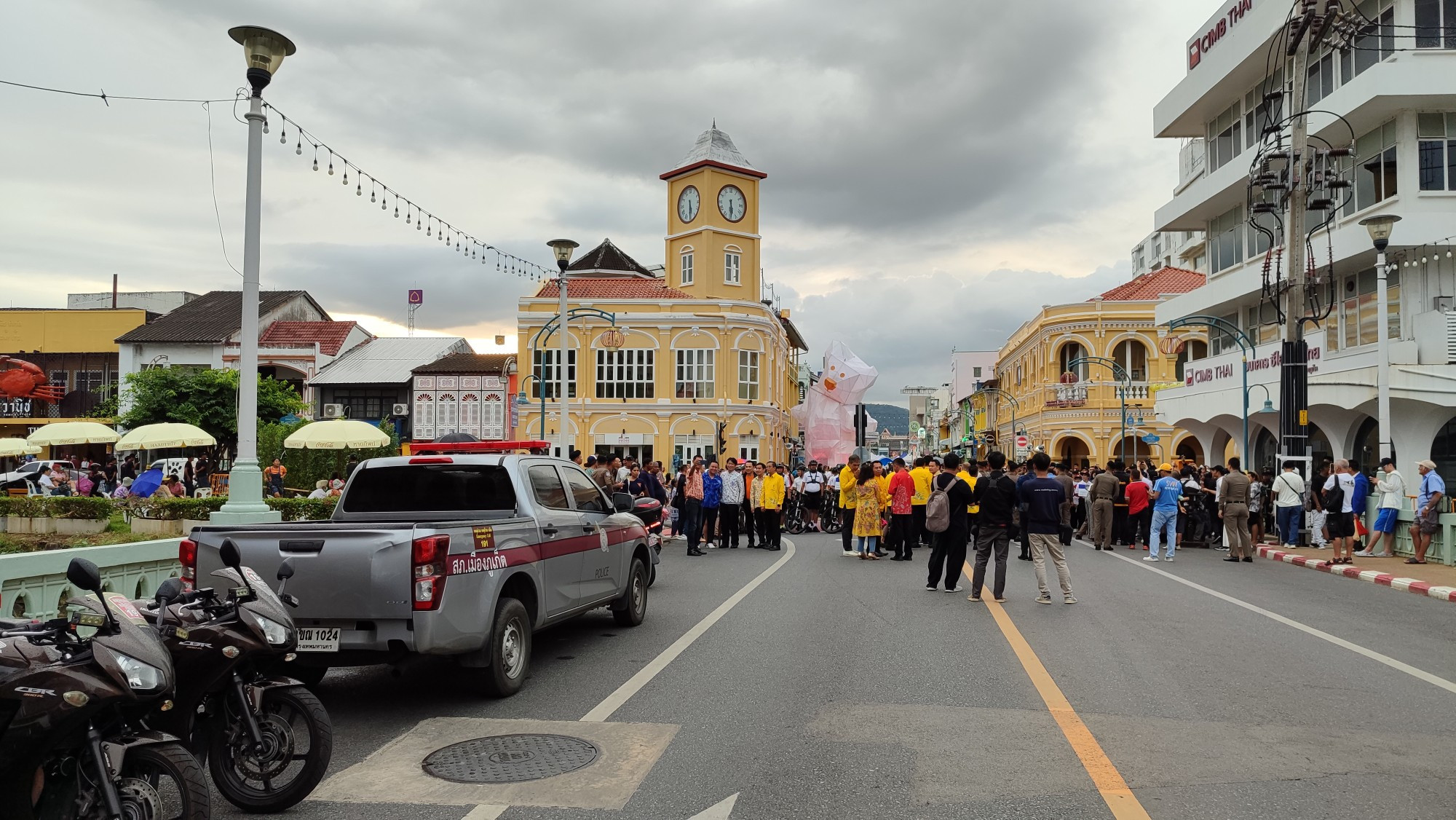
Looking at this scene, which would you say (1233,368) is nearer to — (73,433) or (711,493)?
(711,493)

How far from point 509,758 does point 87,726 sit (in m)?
2.26

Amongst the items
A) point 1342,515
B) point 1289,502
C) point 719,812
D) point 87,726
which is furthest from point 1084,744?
point 1289,502

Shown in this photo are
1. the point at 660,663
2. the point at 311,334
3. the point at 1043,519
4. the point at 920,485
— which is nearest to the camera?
the point at 660,663

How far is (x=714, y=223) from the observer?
186ft

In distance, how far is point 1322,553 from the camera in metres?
19.6

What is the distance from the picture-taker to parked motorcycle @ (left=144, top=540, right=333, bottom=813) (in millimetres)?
4840

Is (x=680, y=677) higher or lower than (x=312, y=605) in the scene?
lower

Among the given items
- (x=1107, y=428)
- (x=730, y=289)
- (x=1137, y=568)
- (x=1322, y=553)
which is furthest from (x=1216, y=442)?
(x=730, y=289)

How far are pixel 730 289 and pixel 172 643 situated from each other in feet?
175

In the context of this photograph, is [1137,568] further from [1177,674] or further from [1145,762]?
[1145,762]

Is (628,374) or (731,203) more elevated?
(731,203)

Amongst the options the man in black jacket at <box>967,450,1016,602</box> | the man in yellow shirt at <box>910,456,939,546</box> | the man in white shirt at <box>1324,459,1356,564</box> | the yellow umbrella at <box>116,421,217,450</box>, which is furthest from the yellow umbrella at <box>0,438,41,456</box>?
the man in white shirt at <box>1324,459,1356,564</box>

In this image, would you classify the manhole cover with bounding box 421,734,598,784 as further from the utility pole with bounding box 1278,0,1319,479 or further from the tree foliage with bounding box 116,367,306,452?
the tree foliage with bounding box 116,367,306,452

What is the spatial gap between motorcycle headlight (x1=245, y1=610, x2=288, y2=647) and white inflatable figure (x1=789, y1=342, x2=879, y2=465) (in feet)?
154
